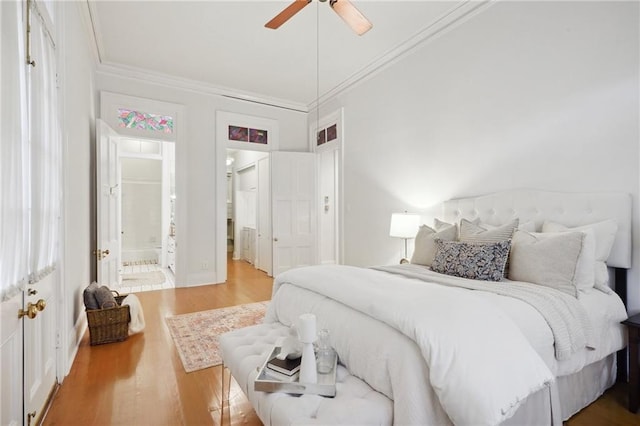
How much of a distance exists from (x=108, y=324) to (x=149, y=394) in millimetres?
1090

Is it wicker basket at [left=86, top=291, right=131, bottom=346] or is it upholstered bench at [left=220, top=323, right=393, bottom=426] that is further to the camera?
wicker basket at [left=86, top=291, right=131, bottom=346]

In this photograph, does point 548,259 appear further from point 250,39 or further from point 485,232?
point 250,39

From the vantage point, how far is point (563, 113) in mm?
2355

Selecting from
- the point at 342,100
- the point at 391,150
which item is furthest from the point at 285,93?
the point at 391,150

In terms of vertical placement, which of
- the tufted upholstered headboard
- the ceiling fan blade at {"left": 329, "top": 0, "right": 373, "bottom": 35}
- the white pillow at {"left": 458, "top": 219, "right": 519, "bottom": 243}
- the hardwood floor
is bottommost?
the hardwood floor

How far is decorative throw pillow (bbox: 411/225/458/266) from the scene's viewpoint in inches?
108

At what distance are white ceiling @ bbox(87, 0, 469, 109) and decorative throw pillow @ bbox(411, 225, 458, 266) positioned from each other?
214cm

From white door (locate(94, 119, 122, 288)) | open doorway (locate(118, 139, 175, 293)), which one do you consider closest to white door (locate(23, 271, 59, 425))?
white door (locate(94, 119, 122, 288))

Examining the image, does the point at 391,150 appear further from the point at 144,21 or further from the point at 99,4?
the point at 99,4

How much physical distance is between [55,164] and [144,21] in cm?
207

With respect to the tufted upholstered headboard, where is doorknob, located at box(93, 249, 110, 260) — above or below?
below

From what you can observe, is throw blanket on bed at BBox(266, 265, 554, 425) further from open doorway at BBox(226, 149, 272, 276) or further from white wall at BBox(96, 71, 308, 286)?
open doorway at BBox(226, 149, 272, 276)

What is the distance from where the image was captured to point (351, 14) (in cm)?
232

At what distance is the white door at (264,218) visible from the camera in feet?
18.0
